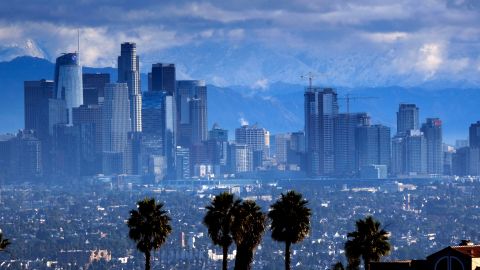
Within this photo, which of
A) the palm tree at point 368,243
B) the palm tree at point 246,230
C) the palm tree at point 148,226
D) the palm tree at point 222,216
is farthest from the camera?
the palm tree at point 368,243

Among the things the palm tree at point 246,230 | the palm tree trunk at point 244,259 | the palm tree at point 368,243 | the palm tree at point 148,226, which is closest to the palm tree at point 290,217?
the palm tree at point 246,230

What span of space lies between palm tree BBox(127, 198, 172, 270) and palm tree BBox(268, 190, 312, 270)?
5.17m

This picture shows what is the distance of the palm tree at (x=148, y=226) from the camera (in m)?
84.1

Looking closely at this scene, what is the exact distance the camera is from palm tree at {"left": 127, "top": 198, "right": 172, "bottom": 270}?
276 feet

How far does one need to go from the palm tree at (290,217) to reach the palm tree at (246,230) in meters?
1.01

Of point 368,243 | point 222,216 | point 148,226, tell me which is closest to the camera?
point 222,216

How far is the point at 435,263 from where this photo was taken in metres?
76.1

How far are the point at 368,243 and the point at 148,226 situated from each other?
10529mm

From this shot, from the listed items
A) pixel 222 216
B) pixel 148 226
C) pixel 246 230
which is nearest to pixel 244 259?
pixel 246 230

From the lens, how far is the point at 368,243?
85.4m

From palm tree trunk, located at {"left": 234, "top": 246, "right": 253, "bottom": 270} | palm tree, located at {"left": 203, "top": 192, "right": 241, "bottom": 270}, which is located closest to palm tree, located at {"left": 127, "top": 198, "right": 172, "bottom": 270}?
palm tree, located at {"left": 203, "top": 192, "right": 241, "bottom": 270}

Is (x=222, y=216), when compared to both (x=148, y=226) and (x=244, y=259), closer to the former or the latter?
(x=244, y=259)

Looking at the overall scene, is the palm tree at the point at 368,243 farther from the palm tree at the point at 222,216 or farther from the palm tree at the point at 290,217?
the palm tree at the point at 222,216

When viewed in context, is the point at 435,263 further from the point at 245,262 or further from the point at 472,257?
the point at 245,262
